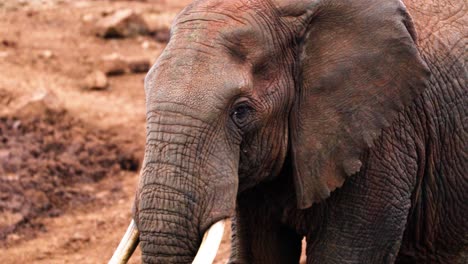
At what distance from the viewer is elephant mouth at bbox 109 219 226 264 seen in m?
5.06

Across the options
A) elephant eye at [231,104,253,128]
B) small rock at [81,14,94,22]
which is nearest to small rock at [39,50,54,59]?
small rock at [81,14,94,22]

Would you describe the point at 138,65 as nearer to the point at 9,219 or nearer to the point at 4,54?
the point at 4,54

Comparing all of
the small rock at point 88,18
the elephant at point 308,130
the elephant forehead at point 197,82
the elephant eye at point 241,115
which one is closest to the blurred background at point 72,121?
the small rock at point 88,18

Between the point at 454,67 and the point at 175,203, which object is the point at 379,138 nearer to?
the point at 454,67

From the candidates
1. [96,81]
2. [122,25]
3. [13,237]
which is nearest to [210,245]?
[13,237]

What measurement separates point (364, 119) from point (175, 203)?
3.39 ft

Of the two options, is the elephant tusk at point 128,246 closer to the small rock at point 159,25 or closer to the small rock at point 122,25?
the small rock at point 122,25

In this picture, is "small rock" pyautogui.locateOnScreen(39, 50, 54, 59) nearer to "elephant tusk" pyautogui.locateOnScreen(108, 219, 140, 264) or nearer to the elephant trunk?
"elephant tusk" pyautogui.locateOnScreen(108, 219, 140, 264)

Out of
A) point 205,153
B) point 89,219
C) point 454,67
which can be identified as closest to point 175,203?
point 205,153

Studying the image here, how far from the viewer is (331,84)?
5.57 m

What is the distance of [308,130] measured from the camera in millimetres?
5578

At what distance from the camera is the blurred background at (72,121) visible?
8875mm

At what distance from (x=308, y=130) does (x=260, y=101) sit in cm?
31

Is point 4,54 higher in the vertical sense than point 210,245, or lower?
lower
